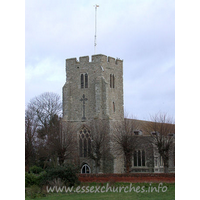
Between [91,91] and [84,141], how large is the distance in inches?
243

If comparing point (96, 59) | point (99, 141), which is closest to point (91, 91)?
point (96, 59)

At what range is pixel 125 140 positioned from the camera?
118ft

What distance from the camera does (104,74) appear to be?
42.0 metres

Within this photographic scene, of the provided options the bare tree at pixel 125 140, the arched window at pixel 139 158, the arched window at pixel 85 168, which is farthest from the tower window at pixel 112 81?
the arched window at pixel 85 168

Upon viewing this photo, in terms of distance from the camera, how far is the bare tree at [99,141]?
37.1 meters

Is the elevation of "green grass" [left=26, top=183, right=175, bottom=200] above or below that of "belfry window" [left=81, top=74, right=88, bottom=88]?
below

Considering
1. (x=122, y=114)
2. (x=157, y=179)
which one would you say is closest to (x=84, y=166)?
(x=122, y=114)

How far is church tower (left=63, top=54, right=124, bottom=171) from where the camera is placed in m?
41.2

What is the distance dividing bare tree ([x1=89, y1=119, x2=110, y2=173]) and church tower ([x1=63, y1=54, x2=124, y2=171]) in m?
1.36

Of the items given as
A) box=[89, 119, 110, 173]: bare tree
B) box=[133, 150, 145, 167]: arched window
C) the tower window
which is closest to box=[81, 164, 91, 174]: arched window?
box=[89, 119, 110, 173]: bare tree

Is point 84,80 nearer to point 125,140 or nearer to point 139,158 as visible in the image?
point 125,140

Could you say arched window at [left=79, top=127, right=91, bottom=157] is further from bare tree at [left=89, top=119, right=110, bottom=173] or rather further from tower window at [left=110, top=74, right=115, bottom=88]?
tower window at [left=110, top=74, right=115, bottom=88]

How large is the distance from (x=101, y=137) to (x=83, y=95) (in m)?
7.12
